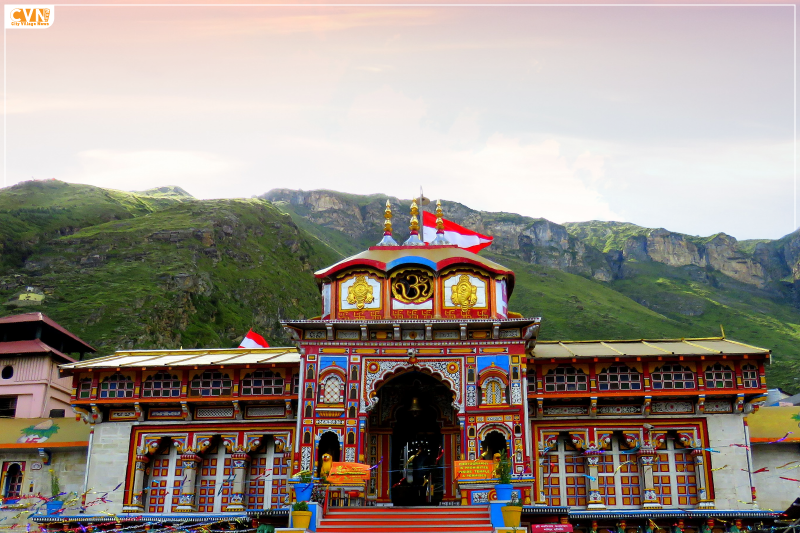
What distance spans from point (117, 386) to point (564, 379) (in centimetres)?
2011

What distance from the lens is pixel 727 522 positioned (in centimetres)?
2984

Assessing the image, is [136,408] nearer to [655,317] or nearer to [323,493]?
[323,493]

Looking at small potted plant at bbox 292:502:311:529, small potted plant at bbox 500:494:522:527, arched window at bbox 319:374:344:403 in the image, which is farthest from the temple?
small potted plant at bbox 292:502:311:529

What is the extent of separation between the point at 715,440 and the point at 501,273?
11.5m

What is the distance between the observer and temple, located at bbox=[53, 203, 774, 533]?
99.1ft

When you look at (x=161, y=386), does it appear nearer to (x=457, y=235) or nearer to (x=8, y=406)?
(x=457, y=235)

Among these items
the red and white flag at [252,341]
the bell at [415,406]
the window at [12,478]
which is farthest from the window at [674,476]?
the window at [12,478]

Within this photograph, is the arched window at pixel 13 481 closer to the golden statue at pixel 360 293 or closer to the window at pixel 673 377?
the golden statue at pixel 360 293

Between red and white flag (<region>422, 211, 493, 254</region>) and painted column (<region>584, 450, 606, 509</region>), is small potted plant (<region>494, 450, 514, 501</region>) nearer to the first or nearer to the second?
painted column (<region>584, 450, 606, 509</region>)

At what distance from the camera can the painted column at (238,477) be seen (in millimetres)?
32000

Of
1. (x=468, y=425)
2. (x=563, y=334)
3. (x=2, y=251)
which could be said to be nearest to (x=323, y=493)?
(x=468, y=425)

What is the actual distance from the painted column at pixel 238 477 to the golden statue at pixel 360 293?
842cm

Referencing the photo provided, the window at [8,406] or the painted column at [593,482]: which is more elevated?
the window at [8,406]

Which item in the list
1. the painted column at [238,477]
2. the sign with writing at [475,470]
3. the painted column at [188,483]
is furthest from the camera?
the painted column at [238,477]
